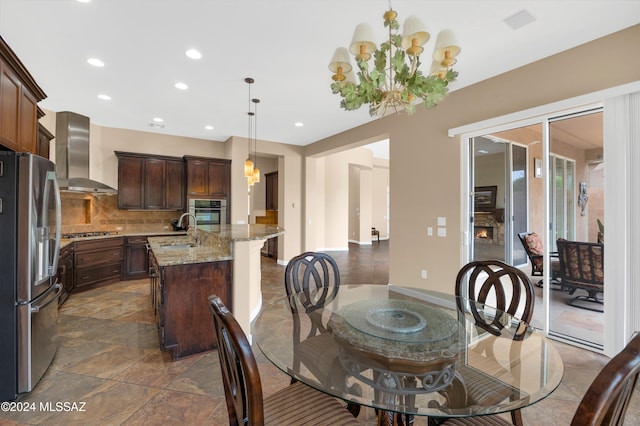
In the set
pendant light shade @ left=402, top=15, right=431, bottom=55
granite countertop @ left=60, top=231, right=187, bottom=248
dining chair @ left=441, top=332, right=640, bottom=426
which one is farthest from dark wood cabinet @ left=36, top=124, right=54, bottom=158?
dining chair @ left=441, top=332, right=640, bottom=426

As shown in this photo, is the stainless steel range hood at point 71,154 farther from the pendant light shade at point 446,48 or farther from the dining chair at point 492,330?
the dining chair at point 492,330

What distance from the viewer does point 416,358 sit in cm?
124

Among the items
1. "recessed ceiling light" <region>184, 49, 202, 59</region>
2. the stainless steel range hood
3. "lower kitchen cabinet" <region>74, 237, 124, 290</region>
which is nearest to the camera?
"recessed ceiling light" <region>184, 49, 202, 59</region>

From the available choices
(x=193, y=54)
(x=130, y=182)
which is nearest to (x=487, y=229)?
(x=193, y=54)

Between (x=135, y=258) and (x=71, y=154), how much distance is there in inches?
80.8

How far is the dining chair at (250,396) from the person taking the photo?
0.90 meters

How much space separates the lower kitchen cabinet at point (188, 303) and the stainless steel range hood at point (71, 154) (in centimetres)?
332

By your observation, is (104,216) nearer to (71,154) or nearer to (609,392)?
(71,154)

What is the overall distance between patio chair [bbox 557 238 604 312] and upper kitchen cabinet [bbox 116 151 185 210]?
20.8 ft

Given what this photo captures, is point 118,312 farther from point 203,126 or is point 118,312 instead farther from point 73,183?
point 203,126

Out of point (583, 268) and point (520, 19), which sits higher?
point (520, 19)

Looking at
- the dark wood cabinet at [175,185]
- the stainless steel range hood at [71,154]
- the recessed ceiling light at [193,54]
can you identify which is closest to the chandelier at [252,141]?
the recessed ceiling light at [193,54]

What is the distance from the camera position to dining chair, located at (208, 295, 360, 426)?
900mm

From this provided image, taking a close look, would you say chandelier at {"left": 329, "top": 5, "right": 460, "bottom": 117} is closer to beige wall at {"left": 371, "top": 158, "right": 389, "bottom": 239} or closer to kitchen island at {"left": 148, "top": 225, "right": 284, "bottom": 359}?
kitchen island at {"left": 148, "top": 225, "right": 284, "bottom": 359}
